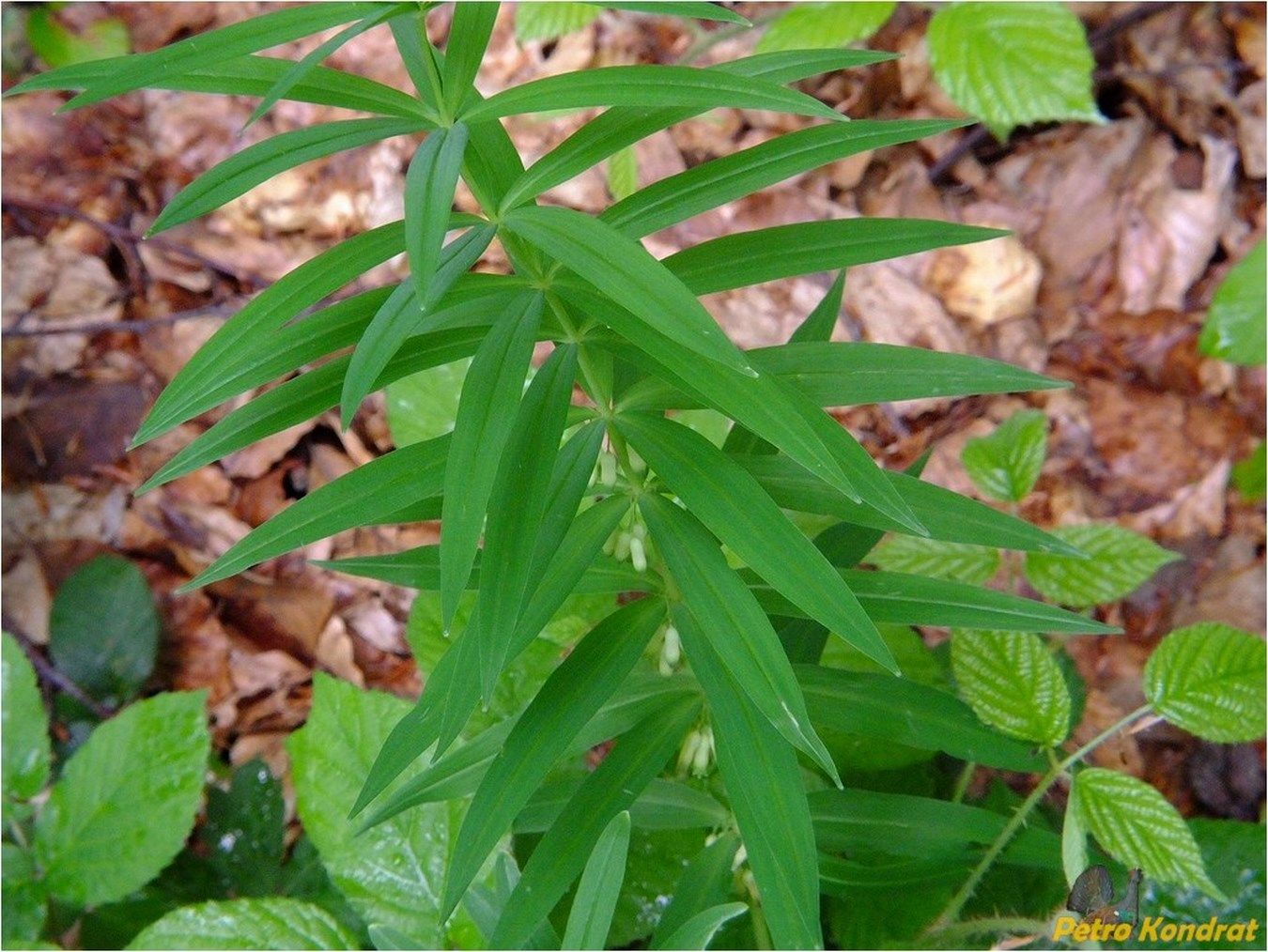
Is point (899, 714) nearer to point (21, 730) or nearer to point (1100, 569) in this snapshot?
point (1100, 569)

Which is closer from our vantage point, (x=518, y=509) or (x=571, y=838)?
(x=518, y=509)

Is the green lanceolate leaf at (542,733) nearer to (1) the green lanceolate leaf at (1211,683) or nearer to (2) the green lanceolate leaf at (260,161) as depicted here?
(2) the green lanceolate leaf at (260,161)

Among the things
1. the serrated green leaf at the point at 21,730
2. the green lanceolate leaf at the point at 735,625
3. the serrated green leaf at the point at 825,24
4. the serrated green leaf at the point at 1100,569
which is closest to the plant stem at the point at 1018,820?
the serrated green leaf at the point at 1100,569

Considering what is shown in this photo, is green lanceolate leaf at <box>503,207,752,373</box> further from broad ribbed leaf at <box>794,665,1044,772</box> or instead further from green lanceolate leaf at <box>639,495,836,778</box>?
broad ribbed leaf at <box>794,665,1044,772</box>

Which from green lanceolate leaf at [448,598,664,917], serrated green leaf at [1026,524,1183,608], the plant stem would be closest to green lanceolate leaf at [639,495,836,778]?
green lanceolate leaf at [448,598,664,917]

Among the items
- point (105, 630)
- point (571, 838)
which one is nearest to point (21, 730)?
point (105, 630)

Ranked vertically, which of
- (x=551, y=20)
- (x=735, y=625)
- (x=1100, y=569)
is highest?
(x=551, y=20)

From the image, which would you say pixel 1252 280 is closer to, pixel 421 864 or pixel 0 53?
pixel 421 864
